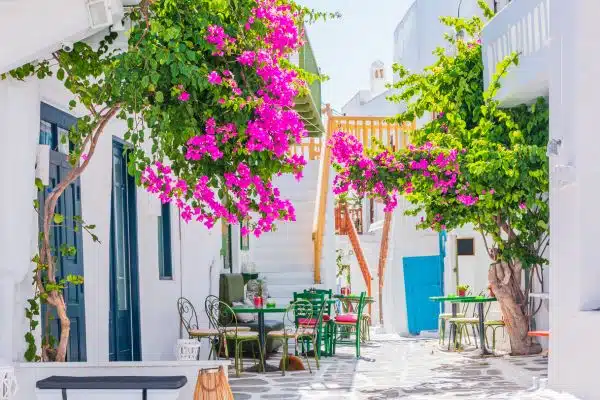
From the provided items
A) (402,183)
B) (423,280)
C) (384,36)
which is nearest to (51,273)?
(402,183)

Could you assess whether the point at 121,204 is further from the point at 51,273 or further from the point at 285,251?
the point at 285,251

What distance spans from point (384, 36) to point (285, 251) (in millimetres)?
11580

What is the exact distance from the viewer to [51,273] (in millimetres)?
7309

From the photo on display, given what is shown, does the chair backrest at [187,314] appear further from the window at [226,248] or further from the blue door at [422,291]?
the blue door at [422,291]

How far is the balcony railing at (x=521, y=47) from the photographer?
38.2 ft

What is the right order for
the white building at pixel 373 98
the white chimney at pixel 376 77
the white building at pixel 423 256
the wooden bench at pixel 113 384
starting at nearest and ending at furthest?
1. the wooden bench at pixel 113 384
2. the white building at pixel 423 256
3. the white building at pixel 373 98
4. the white chimney at pixel 376 77

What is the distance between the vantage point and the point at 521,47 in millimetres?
12312

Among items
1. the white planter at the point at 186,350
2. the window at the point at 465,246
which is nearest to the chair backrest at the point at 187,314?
the white planter at the point at 186,350

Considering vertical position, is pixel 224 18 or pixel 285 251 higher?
pixel 224 18

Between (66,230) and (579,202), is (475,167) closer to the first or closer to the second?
(579,202)

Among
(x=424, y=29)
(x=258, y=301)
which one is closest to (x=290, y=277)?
(x=258, y=301)

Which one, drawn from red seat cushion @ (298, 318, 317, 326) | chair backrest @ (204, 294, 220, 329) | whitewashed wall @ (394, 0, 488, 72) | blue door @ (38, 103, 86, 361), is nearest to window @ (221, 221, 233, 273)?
chair backrest @ (204, 294, 220, 329)

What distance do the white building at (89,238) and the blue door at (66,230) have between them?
1cm

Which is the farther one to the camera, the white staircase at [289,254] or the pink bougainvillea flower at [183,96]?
the white staircase at [289,254]
